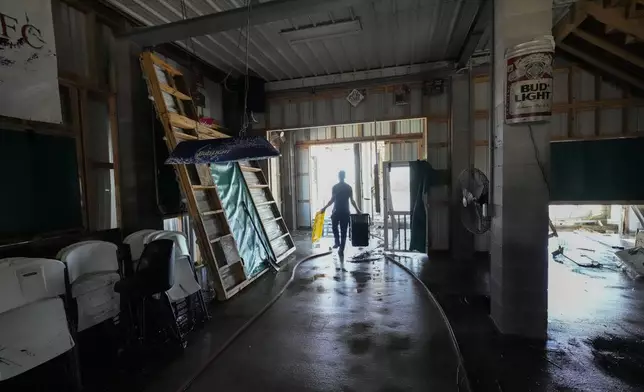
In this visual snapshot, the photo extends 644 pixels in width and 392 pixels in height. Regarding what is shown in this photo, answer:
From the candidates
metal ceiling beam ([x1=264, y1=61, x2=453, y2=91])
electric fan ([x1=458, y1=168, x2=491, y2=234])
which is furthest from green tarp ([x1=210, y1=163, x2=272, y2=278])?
electric fan ([x1=458, y1=168, x2=491, y2=234])

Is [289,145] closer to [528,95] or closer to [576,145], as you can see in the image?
[576,145]

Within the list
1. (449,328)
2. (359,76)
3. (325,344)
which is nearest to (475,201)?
(449,328)

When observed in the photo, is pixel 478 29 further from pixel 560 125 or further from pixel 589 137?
pixel 589 137

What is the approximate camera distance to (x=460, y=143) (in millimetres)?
5914

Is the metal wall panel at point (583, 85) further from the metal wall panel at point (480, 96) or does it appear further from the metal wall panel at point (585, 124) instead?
the metal wall panel at point (480, 96)

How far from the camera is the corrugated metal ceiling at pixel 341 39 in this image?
4035mm

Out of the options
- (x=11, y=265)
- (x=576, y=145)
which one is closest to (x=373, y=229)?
(x=576, y=145)

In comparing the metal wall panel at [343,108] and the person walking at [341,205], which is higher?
the metal wall panel at [343,108]

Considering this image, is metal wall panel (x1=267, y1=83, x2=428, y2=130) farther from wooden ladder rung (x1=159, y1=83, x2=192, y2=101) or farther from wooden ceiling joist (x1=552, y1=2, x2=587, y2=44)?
wooden ladder rung (x1=159, y1=83, x2=192, y2=101)

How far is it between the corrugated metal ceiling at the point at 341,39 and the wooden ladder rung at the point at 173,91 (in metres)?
0.90

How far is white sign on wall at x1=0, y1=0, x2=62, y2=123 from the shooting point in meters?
2.73

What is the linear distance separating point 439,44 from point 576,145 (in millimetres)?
3319

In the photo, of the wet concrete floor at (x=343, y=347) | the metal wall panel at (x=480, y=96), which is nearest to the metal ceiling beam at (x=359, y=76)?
the metal wall panel at (x=480, y=96)

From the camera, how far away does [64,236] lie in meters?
3.29
